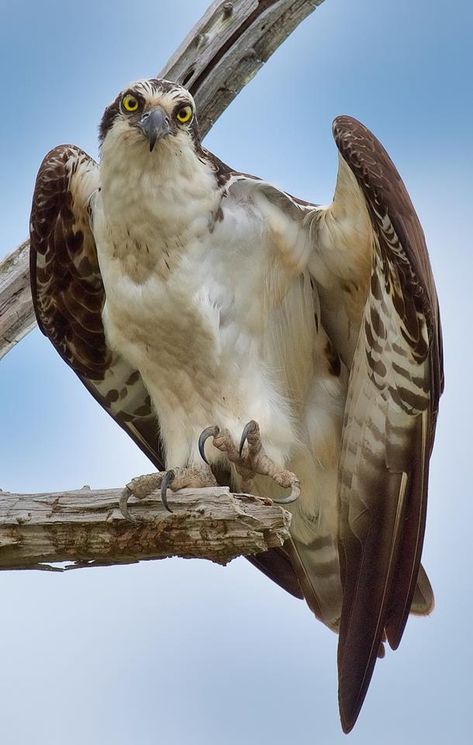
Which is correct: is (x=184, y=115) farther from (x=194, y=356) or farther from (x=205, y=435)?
(x=205, y=435)

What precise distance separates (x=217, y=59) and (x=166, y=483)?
2712 millimetres

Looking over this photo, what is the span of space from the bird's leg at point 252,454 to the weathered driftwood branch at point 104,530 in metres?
0.43

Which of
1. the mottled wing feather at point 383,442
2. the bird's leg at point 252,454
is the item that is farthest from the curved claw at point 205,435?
the mottled wing feather at point 383,442

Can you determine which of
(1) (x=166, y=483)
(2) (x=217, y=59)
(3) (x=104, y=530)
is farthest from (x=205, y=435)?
(2) (x=217, y=59)

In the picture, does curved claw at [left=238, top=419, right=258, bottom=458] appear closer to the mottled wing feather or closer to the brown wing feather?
the mottled wing feather

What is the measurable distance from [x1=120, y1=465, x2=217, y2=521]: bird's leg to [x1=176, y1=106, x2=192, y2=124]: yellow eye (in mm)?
1708

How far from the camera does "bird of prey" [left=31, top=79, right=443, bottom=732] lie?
18.3 feet

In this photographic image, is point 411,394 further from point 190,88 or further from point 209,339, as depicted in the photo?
point 190,88

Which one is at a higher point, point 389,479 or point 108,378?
point 108,378

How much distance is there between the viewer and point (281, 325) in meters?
5.97

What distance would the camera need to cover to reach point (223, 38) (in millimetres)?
6816

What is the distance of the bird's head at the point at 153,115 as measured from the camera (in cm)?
554

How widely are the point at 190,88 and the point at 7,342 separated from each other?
6.16ft

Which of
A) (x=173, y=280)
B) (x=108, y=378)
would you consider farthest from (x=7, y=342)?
(x=173, y=280)
